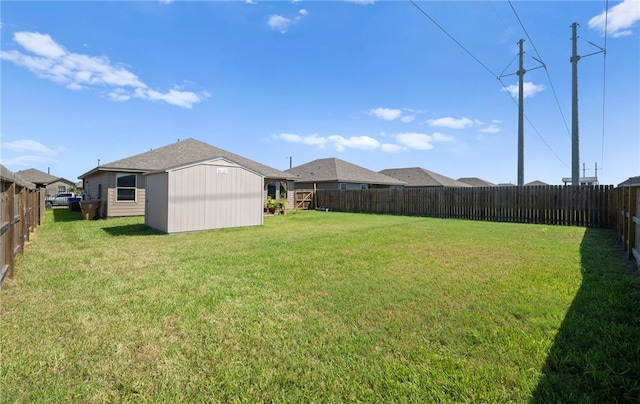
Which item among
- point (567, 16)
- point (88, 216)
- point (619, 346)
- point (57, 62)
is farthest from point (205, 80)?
point (567, 16)

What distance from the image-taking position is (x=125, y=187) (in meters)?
14.3

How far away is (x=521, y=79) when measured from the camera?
15102 mm

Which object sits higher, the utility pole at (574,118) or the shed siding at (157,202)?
the utility pole at (574,118)

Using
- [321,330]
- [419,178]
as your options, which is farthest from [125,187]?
[419,178]

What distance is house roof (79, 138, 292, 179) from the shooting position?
1416 cm

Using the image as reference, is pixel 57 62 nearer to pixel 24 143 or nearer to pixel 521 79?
pixel 24 143

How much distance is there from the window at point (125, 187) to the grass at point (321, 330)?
984 cm

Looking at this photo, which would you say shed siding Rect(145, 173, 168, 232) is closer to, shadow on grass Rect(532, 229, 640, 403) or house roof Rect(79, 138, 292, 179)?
house roof Rect(79, 138, 292, 179)

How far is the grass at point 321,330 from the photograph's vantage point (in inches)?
77.4

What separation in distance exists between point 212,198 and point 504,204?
13100 millimetres

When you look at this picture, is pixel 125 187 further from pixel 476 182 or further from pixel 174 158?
pixel 476 182

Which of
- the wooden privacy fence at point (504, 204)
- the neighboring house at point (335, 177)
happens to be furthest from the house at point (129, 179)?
the neighboring house at point (335, 177)

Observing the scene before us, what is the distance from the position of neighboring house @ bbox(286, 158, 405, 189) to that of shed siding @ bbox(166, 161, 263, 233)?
37.5ft

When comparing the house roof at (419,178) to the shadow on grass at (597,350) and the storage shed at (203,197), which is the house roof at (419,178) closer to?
the storage shed at (203,197)
